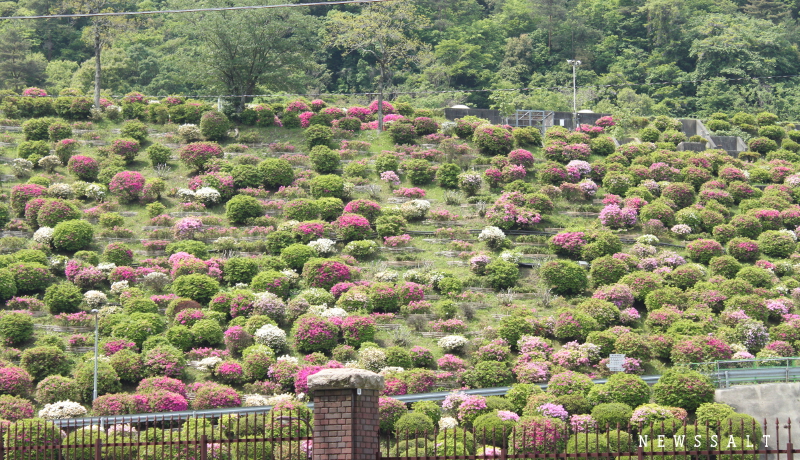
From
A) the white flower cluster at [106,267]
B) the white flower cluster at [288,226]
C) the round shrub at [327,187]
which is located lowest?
the white flower cluster at [106,267]

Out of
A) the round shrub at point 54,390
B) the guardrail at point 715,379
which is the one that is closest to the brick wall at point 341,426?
the guardrail at point 715,379

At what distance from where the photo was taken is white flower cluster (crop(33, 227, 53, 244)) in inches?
1471

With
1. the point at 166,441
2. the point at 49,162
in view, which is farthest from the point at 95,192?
the point at 166,441

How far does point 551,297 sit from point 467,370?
6620 millimetres

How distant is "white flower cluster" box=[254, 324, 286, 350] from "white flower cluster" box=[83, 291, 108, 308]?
6105 millimetres

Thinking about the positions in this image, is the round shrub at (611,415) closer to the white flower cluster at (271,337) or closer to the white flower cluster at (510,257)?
the white flower cluster at (271,337)

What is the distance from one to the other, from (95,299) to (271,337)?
6.89 m

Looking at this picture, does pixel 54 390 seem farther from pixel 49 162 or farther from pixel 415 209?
pixel 49 162

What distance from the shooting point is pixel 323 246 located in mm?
37375

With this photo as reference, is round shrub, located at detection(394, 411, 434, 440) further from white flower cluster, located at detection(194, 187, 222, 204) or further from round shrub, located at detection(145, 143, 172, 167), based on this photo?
round shrub, located at detection(145, 143, 172, 167)

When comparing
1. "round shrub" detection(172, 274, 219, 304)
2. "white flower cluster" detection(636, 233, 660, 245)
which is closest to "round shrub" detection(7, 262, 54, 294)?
"round shrub" detection(172, 274, 219, 304)

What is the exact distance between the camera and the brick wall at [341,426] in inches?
468

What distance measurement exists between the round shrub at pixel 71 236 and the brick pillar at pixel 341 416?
27.3 m

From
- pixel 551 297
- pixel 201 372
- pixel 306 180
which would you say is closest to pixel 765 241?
pixel 551 297
